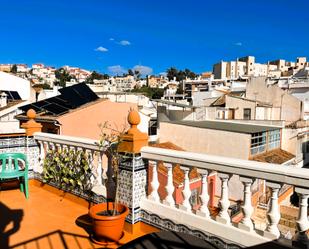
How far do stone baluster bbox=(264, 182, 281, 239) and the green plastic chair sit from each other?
388cm

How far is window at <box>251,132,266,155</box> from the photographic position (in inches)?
723

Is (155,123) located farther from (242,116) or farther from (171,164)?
(171,164)

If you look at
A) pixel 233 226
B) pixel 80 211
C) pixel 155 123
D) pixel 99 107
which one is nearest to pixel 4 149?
pixel 80 211

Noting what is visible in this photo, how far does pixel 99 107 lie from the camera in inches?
458

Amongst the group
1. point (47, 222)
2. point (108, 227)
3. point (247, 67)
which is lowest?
point (47, 222)

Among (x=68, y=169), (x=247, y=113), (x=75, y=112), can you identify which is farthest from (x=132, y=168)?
(x=247, y=113)

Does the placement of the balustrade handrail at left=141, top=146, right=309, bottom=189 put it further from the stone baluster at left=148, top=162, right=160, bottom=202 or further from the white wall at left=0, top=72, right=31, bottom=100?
the white wall at left=0, top=72, right=31, bottom=100

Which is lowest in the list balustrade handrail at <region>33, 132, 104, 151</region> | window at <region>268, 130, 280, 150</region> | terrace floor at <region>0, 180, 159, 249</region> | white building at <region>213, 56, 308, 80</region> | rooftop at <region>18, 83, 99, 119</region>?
window at <region>268, 130, 280, 150</region>

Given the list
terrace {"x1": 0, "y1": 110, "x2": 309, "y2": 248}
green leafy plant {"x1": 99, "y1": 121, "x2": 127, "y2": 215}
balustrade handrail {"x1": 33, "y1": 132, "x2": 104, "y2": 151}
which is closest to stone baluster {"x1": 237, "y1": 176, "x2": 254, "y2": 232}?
terrace {"x1": 0, "y1": 110, "x2": 309, "y2": 248}

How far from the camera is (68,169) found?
14.4 ft

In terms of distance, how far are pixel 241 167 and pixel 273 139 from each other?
2155cm

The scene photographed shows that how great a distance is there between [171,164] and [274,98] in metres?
29.4

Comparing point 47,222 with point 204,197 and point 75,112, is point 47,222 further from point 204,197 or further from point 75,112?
point 75,112

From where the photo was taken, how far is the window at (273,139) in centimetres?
2132
